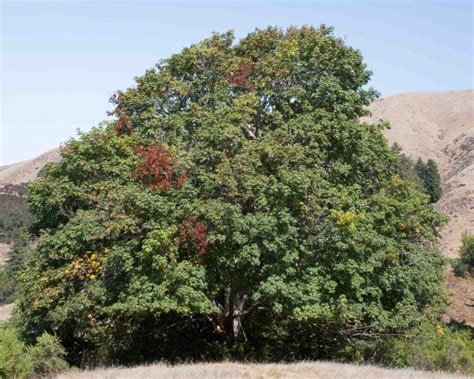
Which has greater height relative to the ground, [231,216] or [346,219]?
[231,216]

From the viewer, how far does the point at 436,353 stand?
1967 centimetres

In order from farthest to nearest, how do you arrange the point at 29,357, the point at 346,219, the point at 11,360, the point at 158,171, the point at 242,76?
the point at 242,76 → the point at 158,171 → the point at 29,357 → the point at 346,219 → the point at 11,360

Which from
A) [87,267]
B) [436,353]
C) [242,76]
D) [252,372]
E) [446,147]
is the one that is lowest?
[436,353]

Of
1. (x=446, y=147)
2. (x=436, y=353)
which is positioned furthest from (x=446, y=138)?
(x=436, y=353)

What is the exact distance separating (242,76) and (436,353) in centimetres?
1356

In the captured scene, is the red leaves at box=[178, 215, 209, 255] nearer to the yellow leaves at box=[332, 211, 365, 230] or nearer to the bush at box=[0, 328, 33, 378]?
the yellow leaves at box=[332, 211, 365, 230]

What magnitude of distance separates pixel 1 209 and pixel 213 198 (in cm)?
9522

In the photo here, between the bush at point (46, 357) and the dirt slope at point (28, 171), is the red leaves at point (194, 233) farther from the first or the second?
the dirt slope at point (28, 171)

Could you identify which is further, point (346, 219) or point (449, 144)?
point (449, 144)

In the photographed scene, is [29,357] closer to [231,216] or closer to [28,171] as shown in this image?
[231,216]

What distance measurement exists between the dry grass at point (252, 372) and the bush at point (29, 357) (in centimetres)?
135

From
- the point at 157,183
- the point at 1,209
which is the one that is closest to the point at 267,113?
the point at 157,183

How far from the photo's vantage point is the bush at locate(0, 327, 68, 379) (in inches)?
547

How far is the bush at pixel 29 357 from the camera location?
13.9m
